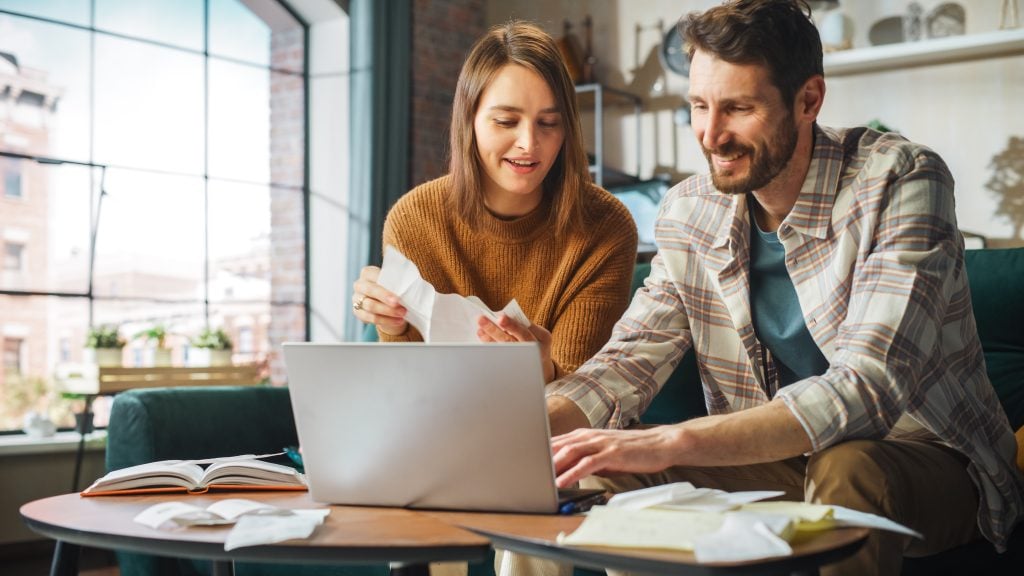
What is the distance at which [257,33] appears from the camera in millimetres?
5008

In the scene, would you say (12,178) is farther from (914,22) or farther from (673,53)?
(914,22)

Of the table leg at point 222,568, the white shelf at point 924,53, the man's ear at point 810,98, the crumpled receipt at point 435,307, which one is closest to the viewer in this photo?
the crumpled receipt at point 435,307

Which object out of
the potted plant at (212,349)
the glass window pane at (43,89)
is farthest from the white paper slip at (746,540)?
the glass window pane at (43,89)

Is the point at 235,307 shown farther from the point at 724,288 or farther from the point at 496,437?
the point at 496,437

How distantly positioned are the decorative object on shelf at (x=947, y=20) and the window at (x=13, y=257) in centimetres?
367

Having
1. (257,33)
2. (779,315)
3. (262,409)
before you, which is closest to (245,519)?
(779,315)

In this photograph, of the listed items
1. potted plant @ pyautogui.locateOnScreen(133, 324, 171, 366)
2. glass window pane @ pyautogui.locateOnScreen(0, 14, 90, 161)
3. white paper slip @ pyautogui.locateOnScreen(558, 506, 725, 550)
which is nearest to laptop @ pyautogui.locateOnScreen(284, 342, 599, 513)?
white paper slip @ pyautogui.locateOnScreen(558, 506, 725, 550)

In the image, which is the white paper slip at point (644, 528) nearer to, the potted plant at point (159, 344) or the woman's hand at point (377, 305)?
the woman's hand at point (377, 305)

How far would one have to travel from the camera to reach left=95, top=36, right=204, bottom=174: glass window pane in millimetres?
4344

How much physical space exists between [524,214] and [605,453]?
99 cm

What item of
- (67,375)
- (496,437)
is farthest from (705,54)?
(67,375)

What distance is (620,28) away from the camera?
5410mm

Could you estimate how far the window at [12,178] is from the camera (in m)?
4.05

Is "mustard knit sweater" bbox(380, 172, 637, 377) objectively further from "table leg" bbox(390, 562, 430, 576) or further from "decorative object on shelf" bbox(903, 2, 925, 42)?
"decorative object on shelf" bbox(903, 2, 925, 42)
